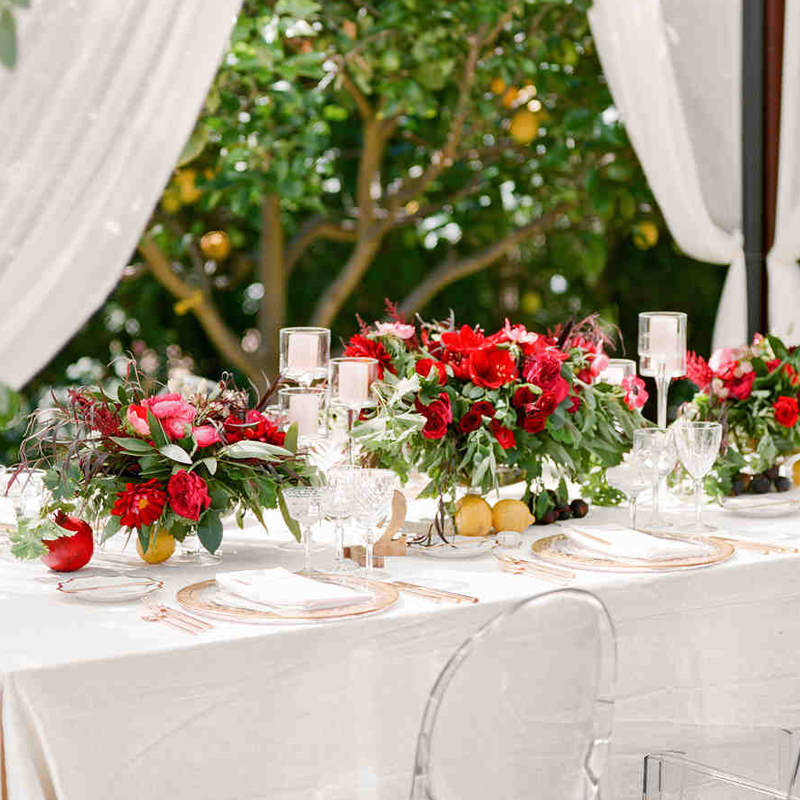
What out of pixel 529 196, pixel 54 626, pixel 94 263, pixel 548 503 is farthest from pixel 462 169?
pixel 54 626

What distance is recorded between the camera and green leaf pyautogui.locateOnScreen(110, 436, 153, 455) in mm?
1893

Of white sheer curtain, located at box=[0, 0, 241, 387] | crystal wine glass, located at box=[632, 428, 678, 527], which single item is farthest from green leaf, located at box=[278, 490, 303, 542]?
white sheer curtain, located at box=[0, 0, 241, 387]

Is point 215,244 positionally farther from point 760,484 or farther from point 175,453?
point 175,453

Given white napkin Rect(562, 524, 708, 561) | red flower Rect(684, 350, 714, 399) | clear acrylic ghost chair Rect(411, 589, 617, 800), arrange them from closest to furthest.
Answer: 1. clear acrylic ghost chair Rect(411, 589, 617, 800)
2. white napkin Rect(562, 524, 708, 561)
3. red flower Rect(684, 350, 714, 399)

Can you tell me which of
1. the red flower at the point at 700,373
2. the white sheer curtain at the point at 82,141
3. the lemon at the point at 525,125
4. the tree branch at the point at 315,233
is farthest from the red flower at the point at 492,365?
the tree branch at the point at 315,233

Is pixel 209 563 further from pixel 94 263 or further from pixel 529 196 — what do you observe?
pixel 529 196

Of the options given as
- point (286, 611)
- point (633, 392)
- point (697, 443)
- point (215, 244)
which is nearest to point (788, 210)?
point (633, 392)

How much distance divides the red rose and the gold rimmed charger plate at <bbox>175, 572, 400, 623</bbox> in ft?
1.15

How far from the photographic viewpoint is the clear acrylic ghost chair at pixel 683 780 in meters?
1.79

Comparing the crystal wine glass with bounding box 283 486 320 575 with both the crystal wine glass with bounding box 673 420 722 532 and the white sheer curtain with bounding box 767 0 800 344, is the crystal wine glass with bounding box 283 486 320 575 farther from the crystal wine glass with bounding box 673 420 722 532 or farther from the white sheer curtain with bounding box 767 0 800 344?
the white sheer curtain with bounding box 767 0 800 344

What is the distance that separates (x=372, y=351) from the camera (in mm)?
2260

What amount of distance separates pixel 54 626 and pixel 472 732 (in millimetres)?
545

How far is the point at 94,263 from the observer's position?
2592mm

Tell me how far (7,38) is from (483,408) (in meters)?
1.17
